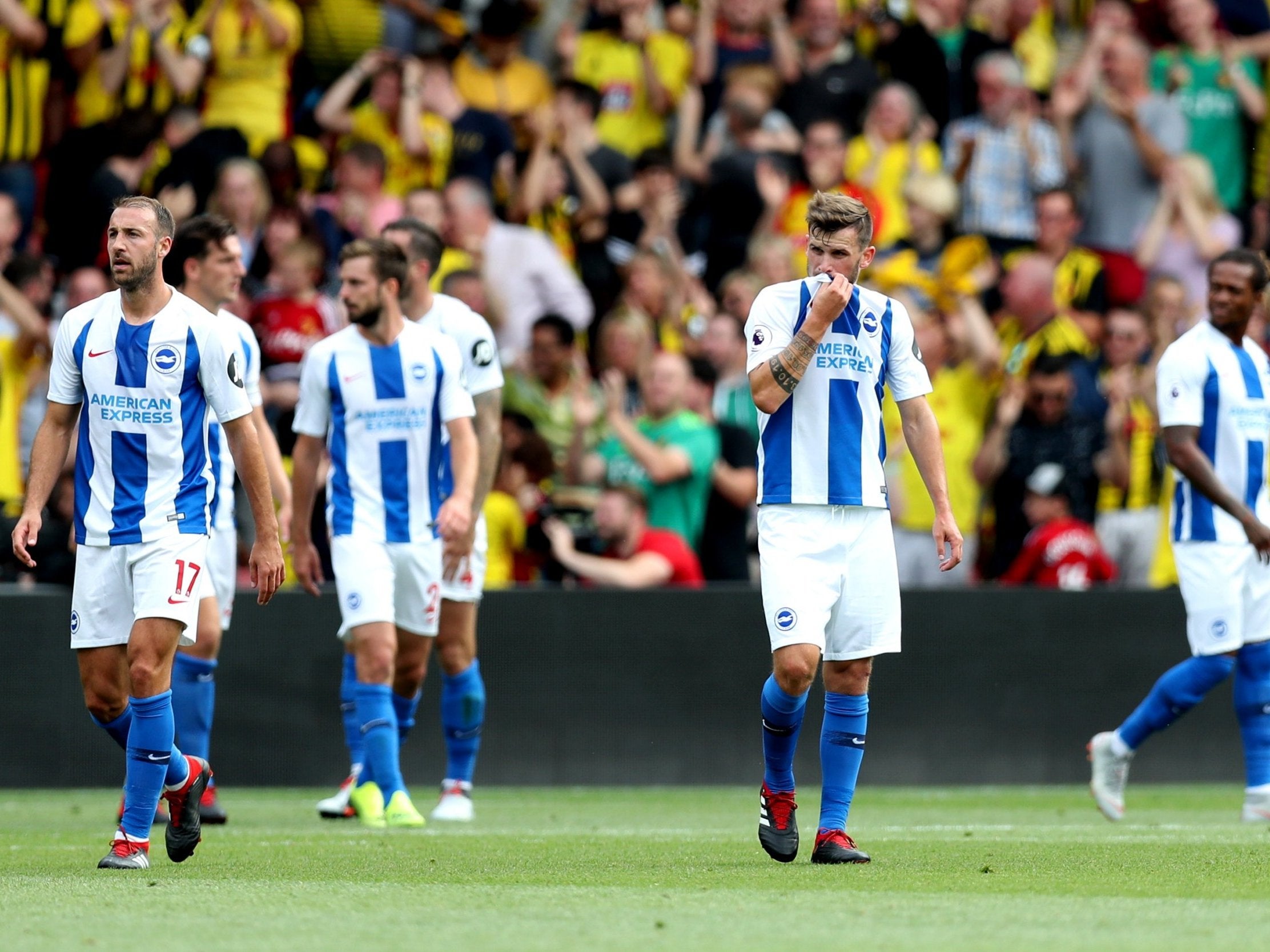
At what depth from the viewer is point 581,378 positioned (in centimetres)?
1320

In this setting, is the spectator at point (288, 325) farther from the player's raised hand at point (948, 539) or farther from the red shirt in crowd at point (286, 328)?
the player's raised hand at point (948, 539)

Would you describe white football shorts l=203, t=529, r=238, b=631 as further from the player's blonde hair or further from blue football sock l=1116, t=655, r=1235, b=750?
blue football sock l=1116, t=655, r=1235, b=750

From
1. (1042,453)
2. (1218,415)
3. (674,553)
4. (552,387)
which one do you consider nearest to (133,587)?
(1218,415)

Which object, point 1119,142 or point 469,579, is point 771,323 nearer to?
point 469,579

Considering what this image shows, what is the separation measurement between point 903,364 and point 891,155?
8.55 metres

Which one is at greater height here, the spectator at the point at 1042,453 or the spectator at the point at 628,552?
the spectator at the point at 1042,453

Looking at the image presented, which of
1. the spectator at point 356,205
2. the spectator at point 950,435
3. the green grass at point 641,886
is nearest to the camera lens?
the green grass at point 641,886

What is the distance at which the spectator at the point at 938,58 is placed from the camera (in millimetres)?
16359

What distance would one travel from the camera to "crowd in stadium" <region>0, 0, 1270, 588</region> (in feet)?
41.4

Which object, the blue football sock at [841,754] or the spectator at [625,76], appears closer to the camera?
the blue football sock at [841,754]

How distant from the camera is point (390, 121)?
1470cm

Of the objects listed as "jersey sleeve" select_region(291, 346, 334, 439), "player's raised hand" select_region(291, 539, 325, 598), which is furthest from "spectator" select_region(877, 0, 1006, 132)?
"player's raised hand" select_region(291, 539, 325, 598)

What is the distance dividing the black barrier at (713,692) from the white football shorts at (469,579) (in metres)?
2.11

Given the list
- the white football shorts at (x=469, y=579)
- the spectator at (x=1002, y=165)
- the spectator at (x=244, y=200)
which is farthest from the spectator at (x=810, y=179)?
the white football shorts at (x=469, y=579)
